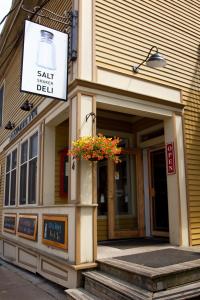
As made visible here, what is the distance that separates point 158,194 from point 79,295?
12.3 ft

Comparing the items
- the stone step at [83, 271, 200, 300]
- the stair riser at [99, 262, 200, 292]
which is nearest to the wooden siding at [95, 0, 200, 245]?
the stair riser at [99, 262, 200, 292]

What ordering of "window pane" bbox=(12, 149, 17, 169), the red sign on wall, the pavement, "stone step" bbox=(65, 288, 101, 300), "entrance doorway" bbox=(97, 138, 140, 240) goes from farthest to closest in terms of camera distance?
"window pane" bbox=(12, 149, 17, 169) → "entrance doorway" bbox=(97, 138, 140, 240) → the red sign on wall → the pavement → "stone step" bbox=(65, 288, 101, 300)

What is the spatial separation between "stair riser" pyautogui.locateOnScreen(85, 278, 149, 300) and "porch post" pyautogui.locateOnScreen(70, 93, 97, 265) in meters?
0.37

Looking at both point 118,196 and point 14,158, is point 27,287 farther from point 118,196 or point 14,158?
point 14,158

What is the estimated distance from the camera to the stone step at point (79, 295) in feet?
14.6

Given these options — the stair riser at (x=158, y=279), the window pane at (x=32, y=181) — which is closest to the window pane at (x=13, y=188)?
the window pane at (x=32, y=181)

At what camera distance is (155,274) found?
3.88m

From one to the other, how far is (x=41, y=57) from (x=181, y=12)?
3956 millimetres

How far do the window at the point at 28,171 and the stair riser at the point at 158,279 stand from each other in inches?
136

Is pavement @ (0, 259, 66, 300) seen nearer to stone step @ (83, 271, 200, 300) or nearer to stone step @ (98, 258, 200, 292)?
stone step @ (83, 271, 200, 300)

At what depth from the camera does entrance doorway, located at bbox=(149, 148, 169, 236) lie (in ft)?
24.9

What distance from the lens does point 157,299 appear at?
147 inches

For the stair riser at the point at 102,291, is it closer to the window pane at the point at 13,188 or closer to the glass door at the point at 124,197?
the glass door at the point at 124,197

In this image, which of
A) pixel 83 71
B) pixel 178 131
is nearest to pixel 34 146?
pixel 83 71
